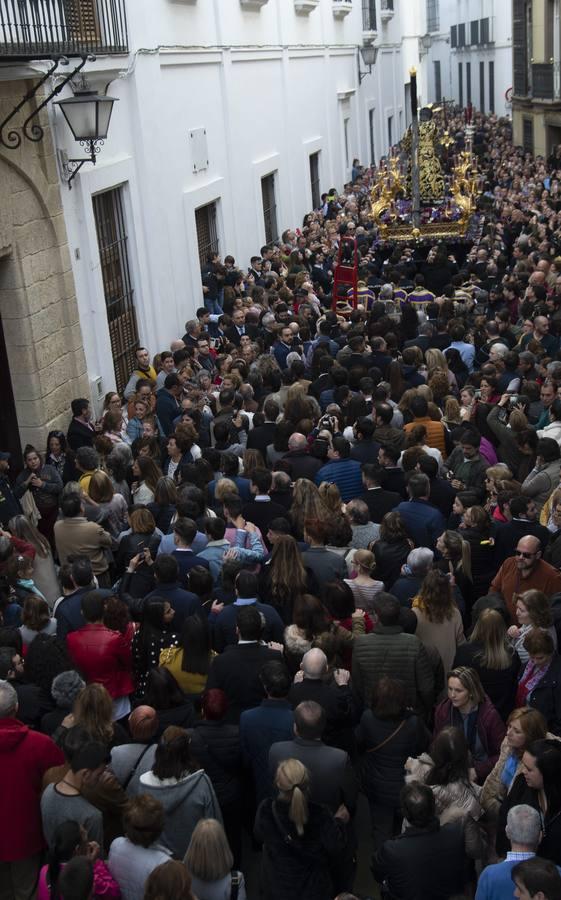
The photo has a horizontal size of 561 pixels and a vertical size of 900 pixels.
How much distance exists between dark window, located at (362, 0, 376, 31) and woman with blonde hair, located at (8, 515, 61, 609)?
26786 mm

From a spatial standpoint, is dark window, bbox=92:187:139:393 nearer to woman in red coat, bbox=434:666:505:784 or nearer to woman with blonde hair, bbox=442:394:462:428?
woman with blonde hair, bbox=442:394:462:428

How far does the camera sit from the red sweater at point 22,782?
4.66 metres

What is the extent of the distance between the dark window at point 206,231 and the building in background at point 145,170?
0.03 metres

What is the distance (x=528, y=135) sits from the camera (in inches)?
1403

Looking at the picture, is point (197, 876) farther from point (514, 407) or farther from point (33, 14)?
point (33, 14)

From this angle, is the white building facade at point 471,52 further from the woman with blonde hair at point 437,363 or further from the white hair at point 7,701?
the white hair at point 7,701

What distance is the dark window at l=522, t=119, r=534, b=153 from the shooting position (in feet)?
115

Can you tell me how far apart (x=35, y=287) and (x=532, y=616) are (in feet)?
18.7

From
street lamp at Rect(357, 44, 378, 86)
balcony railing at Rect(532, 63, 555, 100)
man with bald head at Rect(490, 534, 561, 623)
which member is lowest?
man with bald head at Rect(490, 534, 561, 623)

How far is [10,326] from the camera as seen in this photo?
9.27 metres

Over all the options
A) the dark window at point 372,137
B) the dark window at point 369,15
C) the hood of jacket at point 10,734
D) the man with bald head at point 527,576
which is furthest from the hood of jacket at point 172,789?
the dark window at point 372,137

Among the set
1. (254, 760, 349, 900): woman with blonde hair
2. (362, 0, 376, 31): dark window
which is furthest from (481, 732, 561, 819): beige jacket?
(362, 0, 376, 31): dark window

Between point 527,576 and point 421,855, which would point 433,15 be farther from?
point 421,855

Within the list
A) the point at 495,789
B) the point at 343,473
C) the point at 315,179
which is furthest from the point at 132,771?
the point at 315,179
